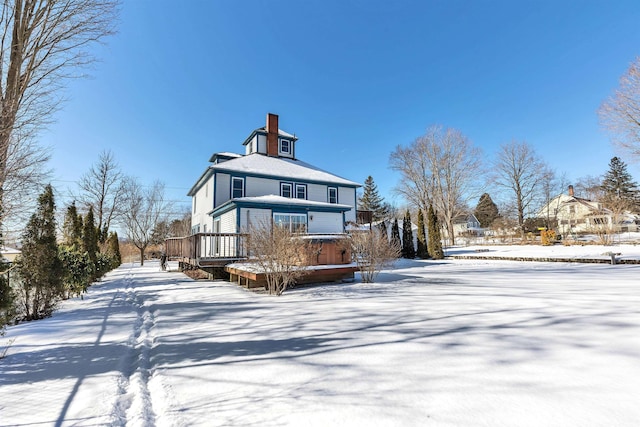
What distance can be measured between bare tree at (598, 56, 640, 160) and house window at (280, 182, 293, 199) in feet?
69.9

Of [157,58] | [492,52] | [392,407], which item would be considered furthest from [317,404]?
[492,52]

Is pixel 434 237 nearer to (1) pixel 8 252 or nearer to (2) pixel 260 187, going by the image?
(2) pixel 260 187

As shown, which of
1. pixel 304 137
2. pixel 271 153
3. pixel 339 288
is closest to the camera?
pixel 339 288

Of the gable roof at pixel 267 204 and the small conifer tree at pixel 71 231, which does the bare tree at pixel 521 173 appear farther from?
the small conifer tree at pixel 71 231

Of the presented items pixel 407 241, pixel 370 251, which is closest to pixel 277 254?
pixel 370 251

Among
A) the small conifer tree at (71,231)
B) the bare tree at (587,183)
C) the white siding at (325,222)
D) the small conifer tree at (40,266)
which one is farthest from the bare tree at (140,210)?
the bare tree at (587,183)

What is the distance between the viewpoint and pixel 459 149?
31688 mm

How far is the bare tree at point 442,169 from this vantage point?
104 ft

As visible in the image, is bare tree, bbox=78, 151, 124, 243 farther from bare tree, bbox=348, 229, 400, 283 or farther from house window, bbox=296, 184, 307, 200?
bare tree, bbox=348, 229, 400, 283

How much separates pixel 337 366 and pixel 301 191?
16.0 m

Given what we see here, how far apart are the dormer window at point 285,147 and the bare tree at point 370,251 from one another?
1312 cm

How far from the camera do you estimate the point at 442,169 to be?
3247 centimetres

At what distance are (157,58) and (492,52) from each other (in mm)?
16892

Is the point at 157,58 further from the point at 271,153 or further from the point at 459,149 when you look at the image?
the point at 459,149
